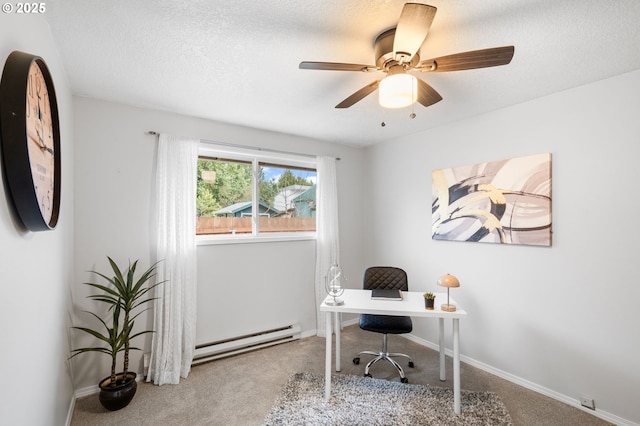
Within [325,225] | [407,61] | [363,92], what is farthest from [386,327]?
[407,61]

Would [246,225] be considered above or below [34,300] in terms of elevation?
above

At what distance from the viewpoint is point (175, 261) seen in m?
2.70

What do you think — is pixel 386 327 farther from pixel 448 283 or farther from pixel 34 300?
pixel 34 300

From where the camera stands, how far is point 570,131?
90.7 inches

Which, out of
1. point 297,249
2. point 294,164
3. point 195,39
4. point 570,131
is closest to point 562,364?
point 570,131

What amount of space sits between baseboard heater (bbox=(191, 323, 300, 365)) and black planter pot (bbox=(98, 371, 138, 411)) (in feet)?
2.11

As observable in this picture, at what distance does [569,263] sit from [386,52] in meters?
2.21

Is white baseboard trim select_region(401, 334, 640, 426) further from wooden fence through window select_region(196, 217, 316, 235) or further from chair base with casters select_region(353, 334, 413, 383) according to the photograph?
wooden fence through window select_region(196, 217, 316, 235)

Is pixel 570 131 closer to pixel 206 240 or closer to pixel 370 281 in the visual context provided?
pixel 370 281

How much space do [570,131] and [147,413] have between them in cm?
398

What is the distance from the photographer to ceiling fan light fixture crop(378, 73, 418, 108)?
5.25 feet

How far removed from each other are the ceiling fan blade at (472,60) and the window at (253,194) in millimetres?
2200

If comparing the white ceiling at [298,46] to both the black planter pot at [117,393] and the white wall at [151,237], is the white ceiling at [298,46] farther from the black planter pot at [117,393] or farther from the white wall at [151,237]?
the black planter pot at [117,393]

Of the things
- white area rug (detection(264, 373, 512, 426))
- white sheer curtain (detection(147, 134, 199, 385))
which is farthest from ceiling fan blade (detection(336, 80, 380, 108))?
white area rug (detection(264, 373, 512, 426))
